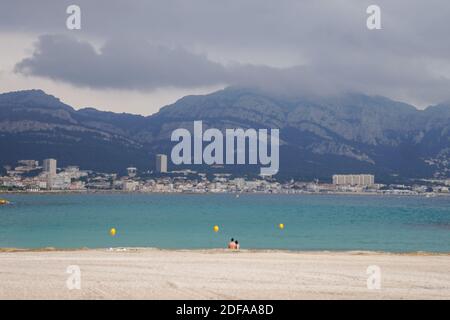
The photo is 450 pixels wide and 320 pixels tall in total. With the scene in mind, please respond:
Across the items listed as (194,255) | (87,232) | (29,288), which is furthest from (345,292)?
(87,232)

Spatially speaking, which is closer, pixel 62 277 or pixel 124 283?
pixel 124 283

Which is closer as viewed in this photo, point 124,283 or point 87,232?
point 124,283

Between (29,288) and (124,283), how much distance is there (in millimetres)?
3233

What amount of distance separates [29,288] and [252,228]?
201ft

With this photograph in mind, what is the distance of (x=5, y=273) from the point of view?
82.6ft

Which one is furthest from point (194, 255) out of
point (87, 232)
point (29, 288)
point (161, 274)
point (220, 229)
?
point (220, 229)

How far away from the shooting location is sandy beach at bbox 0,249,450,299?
2054 cm

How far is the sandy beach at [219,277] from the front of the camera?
2054 centimetres

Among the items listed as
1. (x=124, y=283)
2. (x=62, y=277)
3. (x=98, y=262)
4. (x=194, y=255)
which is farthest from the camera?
(x=194, y=255)

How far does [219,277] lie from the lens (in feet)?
81.3

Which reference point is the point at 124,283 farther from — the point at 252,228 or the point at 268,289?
the point at 252,228
